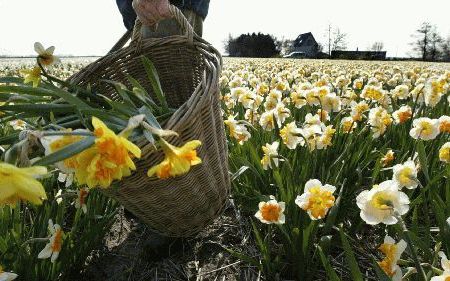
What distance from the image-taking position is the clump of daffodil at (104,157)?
728mm

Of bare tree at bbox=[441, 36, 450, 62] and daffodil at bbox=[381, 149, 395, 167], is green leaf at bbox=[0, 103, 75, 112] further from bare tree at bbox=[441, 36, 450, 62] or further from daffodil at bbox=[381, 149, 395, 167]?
bare tree at bbox=[441, 36, 450, 62]

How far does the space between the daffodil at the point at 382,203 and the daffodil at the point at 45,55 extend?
45.2 inches

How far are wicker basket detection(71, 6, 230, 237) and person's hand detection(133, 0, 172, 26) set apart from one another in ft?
0.20

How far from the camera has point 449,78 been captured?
353cm

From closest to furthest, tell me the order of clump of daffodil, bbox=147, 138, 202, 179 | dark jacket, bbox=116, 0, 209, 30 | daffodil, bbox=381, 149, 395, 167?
clump of daffodil, bbox=147, 138, 202, 179 → daffodil, bbox=381, 149, 395, 167 → dark jacket, bbox=116, 0, 209, 30

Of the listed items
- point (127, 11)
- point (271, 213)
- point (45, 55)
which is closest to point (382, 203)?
point (271, 213)

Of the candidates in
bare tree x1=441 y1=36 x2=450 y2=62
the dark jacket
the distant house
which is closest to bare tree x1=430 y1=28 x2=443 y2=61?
bare tree x1=441 y1=36 x2=450 y2=62

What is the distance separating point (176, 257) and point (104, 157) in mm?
1104

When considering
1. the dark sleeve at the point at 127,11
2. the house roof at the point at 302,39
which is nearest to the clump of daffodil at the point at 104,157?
the dark sleeve at the point at 127,11

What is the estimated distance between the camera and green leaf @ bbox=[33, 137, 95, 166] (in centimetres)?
69

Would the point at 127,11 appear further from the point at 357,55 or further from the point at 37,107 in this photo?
the point at 357,55

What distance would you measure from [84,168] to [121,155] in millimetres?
95

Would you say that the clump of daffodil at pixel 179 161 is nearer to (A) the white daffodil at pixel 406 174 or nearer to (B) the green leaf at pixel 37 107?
(B) the green leaf at pixel 37 107

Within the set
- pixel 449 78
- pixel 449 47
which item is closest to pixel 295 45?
pixel 449 47
